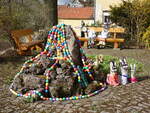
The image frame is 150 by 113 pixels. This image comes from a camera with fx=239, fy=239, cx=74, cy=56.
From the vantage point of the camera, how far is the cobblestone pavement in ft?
14.9

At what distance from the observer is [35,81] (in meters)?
5.40

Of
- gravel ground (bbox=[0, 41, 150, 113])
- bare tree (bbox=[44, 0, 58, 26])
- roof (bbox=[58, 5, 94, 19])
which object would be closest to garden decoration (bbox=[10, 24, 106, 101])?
gravel ground (bbox=[0, 41, 150, 113])

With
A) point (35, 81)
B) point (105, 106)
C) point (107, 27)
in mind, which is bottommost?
point (105, 106)

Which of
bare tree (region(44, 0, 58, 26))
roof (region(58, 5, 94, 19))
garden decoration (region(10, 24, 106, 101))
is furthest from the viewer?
roof (region(58, 5, 94, 19))

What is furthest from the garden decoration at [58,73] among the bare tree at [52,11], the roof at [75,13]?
the roof at [75,13]

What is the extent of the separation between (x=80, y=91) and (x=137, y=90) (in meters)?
1.38

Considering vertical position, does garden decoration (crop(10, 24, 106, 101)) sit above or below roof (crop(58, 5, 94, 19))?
below

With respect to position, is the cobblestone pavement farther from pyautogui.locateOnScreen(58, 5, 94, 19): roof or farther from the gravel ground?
pyautogui.locateOnScreen(58, 5, 94, 19): roof

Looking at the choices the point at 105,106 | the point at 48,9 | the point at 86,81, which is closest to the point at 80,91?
the point at 86,81

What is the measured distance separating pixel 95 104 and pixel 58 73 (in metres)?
1.25

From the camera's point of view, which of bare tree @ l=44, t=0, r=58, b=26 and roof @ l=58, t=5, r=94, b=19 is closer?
bare tree @ l=44, t=0, r=58, b=26

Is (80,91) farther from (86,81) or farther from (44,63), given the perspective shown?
(44,63)

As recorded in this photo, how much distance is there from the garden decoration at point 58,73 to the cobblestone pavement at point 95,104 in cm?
20

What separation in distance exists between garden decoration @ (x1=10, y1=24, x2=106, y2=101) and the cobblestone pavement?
205mm
